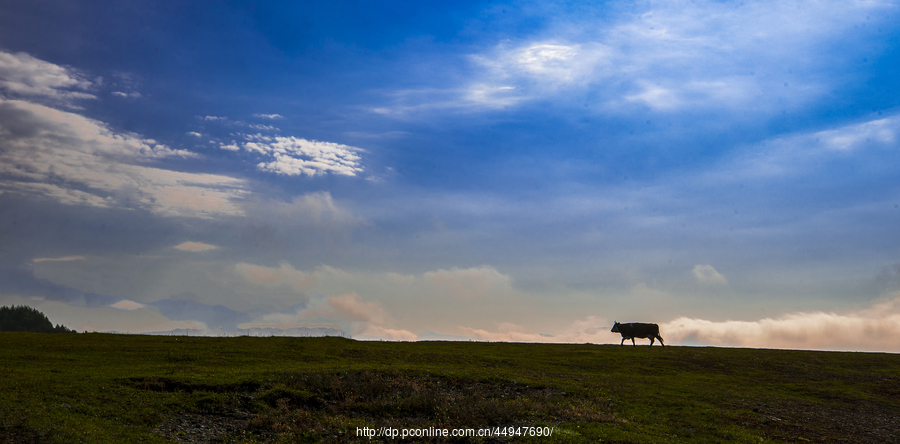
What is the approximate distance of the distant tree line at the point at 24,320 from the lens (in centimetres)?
12138

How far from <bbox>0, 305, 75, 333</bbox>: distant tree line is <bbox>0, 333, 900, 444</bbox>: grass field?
103816mm

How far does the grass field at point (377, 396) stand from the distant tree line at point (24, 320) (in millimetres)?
103816

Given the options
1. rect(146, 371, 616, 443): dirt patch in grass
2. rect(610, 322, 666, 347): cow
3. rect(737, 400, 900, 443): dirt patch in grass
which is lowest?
rect(737, 400, 900, 443): dirt patch in grass

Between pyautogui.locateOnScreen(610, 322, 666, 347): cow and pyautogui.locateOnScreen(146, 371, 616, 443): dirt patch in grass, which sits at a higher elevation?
pyautogui.locateOnScreen(610, 322, 666, 347): cow

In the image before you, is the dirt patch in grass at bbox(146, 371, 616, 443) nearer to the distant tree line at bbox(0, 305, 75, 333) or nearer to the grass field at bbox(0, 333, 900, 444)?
the grass field at bbox(0, 333, 900, 444)

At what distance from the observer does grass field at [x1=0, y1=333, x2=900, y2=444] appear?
Result: 20562mm

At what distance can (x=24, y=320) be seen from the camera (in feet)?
409

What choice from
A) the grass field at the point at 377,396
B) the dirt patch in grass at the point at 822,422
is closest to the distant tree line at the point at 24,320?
the grass field at the point at 377,396

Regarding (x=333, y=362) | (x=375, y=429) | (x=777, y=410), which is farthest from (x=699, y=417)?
(x=333, y=362)

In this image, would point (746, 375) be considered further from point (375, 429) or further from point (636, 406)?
point (375, 429)

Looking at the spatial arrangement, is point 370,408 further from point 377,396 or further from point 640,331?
point 640,331

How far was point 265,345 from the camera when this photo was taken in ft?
145

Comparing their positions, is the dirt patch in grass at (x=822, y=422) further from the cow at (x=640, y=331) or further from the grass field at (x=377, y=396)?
the cow at (x=640, y=331)

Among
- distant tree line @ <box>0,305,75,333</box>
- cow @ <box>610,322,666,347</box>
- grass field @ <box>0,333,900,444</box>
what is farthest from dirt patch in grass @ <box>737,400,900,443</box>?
distant tree line @ <box>0,305,75,333</box>
